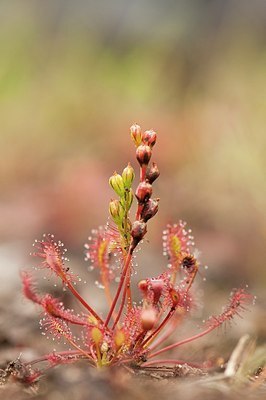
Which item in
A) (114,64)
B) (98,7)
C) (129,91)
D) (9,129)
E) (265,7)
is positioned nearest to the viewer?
(9,129)

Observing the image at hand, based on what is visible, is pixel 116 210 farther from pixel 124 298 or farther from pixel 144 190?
pixel 124 298

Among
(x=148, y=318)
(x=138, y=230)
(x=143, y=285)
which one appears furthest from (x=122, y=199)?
(x=148, y=318)

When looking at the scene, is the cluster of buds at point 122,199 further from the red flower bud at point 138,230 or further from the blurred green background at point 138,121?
the blurred green background at point 138,121

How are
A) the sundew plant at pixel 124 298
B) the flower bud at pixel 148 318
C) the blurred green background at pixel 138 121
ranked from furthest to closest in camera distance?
the blurred green background at pixel 138 121 → the sundew plant at pixel 124 298 → the flower bud at pixel 148 318

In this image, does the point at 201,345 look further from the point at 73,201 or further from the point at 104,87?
the point at 104,87

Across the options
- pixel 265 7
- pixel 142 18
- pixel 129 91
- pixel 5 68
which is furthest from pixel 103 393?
pixel 142 18

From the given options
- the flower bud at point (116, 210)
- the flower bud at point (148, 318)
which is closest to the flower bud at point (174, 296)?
the flower bud at point (148, 318)

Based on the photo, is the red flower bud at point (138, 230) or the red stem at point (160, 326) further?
the red stem at point (160, 326)
